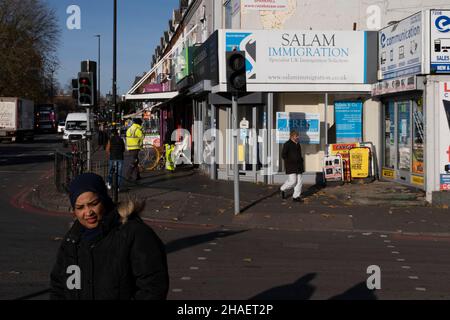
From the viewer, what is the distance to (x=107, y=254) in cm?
319

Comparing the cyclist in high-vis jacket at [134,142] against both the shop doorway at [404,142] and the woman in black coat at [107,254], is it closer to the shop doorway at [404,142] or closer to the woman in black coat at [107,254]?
the shop doorway at [404,142]

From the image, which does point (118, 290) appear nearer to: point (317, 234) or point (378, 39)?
point (317, 234)

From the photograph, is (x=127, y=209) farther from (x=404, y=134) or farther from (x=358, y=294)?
(x=404, y=134)

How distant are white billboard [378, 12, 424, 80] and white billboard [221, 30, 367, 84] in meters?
0.78

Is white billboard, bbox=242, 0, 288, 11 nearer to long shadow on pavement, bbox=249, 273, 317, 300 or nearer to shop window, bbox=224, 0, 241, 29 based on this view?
shop window, bbox=224, 0, 241, 29

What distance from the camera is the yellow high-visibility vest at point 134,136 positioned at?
61.0ft

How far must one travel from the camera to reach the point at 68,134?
145ft

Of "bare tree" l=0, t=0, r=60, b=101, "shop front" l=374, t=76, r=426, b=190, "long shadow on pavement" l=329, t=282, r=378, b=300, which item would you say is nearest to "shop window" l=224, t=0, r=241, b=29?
"shop front" l=374, t=76, r=426, b=190

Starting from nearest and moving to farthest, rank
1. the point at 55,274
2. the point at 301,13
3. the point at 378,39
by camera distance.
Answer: the point at 55,274 < the point at 378,39 < the point at 301,13

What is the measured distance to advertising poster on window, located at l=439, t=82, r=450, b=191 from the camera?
46.8ft

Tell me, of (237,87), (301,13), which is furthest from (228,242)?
(301,13)

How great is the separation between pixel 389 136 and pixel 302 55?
3.36m

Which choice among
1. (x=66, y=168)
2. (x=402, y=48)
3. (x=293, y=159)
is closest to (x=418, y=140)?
(x=402, y=48)

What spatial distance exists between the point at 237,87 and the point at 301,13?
742cm
